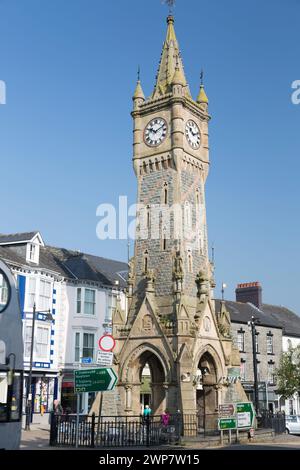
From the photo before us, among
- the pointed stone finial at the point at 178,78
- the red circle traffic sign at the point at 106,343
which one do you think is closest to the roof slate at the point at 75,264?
the pointed stone finial at the point at 178,78

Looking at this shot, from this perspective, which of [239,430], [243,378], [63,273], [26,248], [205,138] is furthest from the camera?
[243,378]

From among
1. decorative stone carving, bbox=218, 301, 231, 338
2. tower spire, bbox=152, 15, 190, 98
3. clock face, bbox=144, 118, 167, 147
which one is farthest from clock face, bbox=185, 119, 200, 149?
decorative stone carving, bbox=218, 301, 231, 338

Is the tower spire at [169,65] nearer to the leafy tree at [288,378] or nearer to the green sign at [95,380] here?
the green sign at [95,380]

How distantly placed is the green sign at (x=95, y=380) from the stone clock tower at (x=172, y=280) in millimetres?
10095

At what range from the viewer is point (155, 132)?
3189 centimetres

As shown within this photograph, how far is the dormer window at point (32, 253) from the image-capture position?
37531mm

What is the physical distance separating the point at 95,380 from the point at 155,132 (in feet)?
61.9

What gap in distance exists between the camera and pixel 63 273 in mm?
40125

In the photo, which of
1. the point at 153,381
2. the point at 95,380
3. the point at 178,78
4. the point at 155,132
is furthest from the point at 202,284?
the point at 95,380

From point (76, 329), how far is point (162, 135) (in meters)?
16.1

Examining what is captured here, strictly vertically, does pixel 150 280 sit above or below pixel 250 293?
below

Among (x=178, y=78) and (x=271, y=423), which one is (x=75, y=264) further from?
(x=271, y=423)
